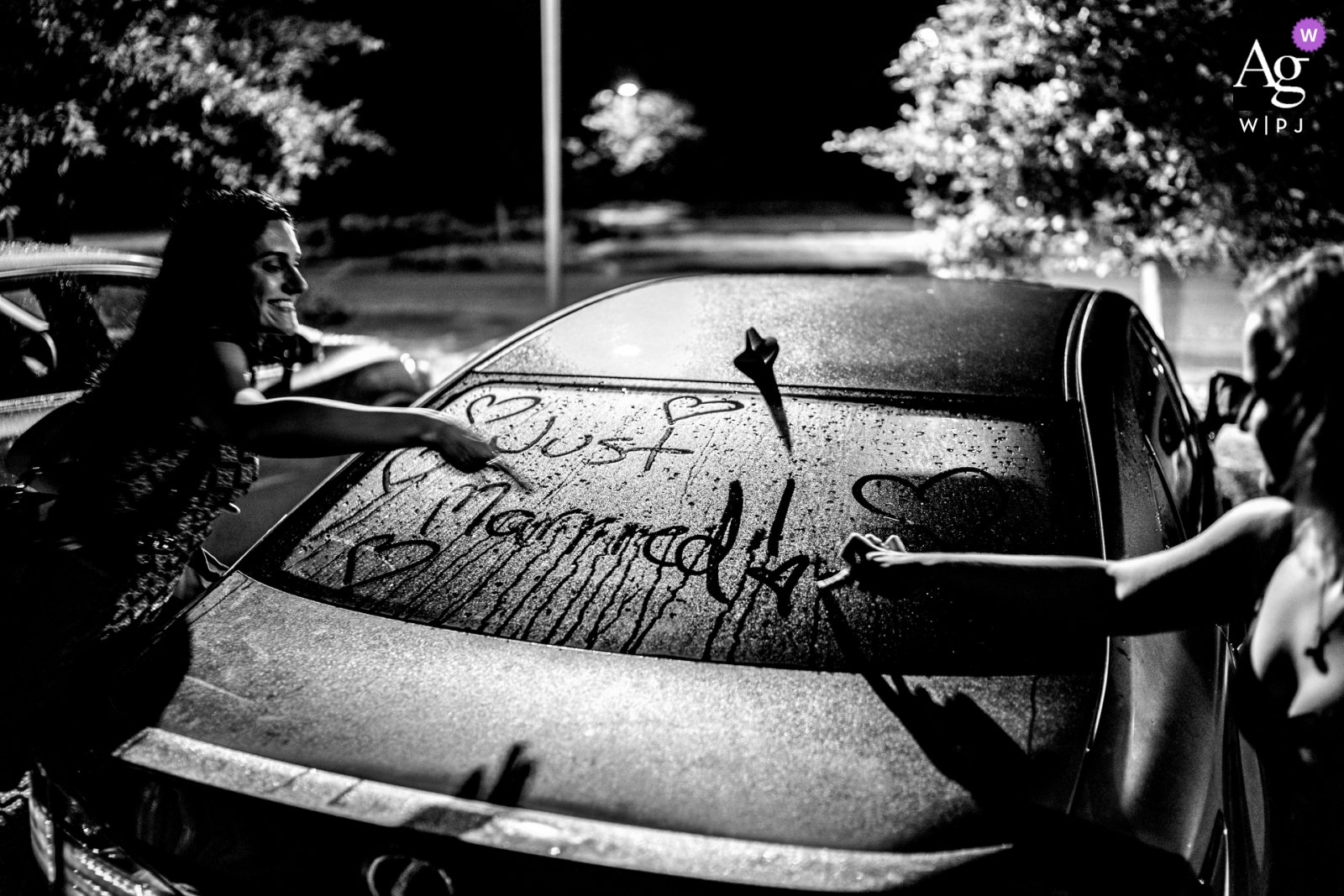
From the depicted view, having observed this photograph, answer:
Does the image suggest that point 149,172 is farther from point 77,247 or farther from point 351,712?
point 351,712

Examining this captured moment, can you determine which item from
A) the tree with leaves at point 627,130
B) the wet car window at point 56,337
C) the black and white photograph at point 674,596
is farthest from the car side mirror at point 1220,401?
the tree with leaves at point 627,130

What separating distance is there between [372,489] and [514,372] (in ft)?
1.77

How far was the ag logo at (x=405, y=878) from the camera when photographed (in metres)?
1.42

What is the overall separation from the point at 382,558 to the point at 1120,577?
4.70 feet

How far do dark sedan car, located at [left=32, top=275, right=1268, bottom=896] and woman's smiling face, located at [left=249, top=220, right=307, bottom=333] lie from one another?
405 mm

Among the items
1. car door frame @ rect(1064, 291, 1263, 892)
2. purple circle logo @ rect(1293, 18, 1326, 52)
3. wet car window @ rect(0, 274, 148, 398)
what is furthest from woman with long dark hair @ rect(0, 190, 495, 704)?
purple circle logo @ rect(1293, 18, 1326, 52)

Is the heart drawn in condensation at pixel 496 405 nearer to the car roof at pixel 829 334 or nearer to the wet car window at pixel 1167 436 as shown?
the car roof at pixel 829 334

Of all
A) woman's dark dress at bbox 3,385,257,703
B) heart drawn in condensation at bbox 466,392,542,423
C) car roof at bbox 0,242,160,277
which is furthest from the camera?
car roof at bbox 0,242,160,277

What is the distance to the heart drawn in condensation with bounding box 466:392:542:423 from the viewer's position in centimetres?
264

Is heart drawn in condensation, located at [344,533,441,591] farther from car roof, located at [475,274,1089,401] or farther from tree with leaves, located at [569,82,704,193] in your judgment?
tree with leaves, located at [569,82,704,193]

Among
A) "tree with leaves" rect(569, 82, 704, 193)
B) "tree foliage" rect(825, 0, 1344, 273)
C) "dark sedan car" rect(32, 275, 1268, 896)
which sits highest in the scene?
"tree with leaves" rect(569, 82, 704, 193)

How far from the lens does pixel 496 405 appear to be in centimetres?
269

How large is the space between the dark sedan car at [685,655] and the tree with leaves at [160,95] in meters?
3.71

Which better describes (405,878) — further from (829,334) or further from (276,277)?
(829,334)
